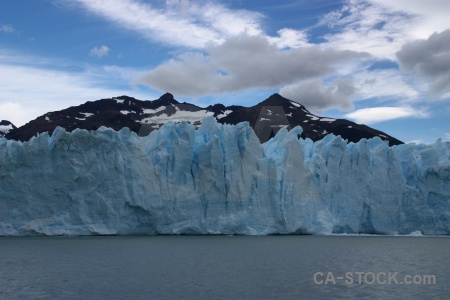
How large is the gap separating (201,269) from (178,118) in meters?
70.6

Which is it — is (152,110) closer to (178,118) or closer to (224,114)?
(178,118)

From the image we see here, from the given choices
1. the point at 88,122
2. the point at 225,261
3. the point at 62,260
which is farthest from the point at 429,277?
the point at 88,122

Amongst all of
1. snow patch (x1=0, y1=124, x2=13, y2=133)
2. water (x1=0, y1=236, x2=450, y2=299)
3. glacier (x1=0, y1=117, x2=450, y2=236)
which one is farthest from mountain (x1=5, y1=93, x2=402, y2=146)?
water (x1=0, y1=236, x2=450, y2=299)

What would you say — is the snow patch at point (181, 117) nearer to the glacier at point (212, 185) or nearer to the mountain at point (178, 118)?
the mountain at point (178, 118)

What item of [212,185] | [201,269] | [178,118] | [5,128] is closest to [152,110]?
[178,118]

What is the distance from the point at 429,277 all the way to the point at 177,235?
19.0 m

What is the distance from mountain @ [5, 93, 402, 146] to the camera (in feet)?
219

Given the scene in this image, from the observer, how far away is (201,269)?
17.9m

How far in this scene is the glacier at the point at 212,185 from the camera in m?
28.6

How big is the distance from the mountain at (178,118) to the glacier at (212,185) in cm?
2838

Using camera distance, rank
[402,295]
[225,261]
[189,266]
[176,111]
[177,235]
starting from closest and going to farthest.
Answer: [402,295] → [189,266] → [225,261] → [177,235] → [176,111]

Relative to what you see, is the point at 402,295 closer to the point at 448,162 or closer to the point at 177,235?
the point at 177,235

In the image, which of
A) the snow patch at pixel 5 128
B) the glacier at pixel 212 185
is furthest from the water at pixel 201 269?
the snow patch at pixel 5 128

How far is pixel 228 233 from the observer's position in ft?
101
